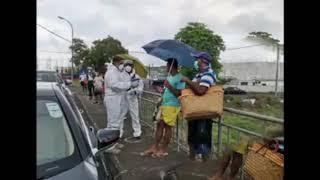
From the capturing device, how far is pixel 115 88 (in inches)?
352

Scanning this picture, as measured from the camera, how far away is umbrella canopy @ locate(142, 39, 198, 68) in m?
7.17

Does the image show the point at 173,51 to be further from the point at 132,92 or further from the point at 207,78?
the point at 132,92

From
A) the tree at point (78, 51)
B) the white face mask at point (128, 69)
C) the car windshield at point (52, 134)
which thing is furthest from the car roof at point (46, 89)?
the tree at point (78, 51)

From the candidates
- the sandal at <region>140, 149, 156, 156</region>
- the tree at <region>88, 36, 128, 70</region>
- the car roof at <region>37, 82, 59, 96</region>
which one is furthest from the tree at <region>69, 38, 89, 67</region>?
the car roof at <region>37, 82, 59, 96</region>

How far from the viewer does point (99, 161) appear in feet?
11.6

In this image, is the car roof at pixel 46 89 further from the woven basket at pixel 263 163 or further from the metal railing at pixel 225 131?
the woven basket at pixel 263 163

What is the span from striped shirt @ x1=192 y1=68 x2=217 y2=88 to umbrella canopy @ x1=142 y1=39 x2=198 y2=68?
0.82m

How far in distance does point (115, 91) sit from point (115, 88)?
0.33ft

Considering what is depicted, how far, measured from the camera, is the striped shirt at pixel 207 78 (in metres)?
6.14

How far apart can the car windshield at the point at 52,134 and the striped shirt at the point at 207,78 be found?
2.82 meters

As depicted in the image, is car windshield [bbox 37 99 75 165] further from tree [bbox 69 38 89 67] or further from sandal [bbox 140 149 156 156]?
tree [bbox 69 38 89 67]
